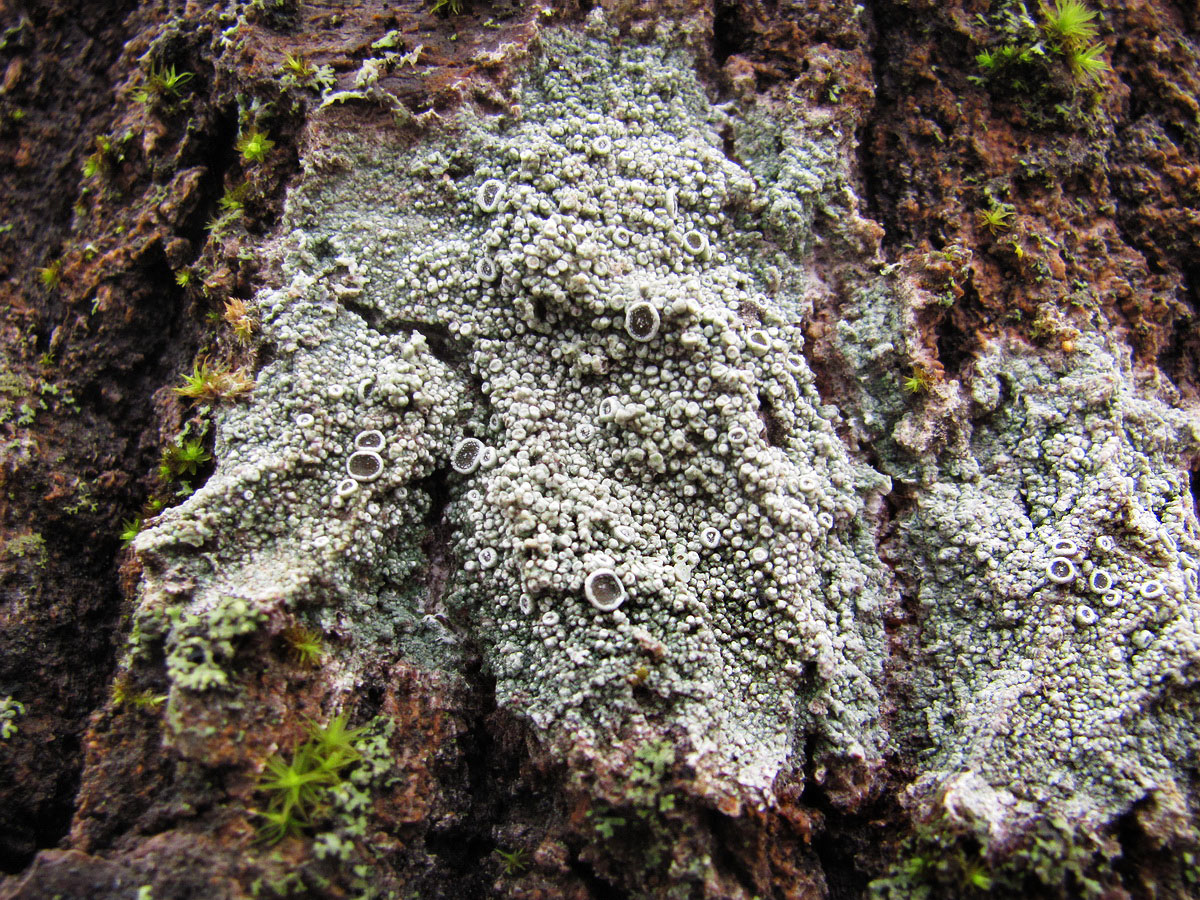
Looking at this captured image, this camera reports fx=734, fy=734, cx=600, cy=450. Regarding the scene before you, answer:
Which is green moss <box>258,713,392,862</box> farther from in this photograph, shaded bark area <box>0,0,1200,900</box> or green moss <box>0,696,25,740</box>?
green moss <box>0,696,25,740</box>

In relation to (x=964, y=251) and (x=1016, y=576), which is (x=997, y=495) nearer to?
(x=1016, y=576)

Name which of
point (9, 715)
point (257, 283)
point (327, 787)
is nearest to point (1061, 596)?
point (327, 787)

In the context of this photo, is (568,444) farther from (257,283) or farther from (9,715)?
(9,715)

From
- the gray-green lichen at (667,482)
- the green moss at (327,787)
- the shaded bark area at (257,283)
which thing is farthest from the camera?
the gray-green lichen at (667,482)

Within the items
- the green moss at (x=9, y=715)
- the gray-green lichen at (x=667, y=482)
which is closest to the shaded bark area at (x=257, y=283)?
the green moss at (x=9, y=715)

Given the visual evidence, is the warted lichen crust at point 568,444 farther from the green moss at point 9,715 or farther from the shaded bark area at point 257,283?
the green moss at point 9,715

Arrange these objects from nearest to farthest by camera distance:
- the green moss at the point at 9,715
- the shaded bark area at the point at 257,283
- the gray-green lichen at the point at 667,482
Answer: the shaded bark area at the point at 257,283 < the gray-green lichen at the point at 667,482 < the green moss at the point at 9,715

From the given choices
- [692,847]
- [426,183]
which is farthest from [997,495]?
[426,183]
